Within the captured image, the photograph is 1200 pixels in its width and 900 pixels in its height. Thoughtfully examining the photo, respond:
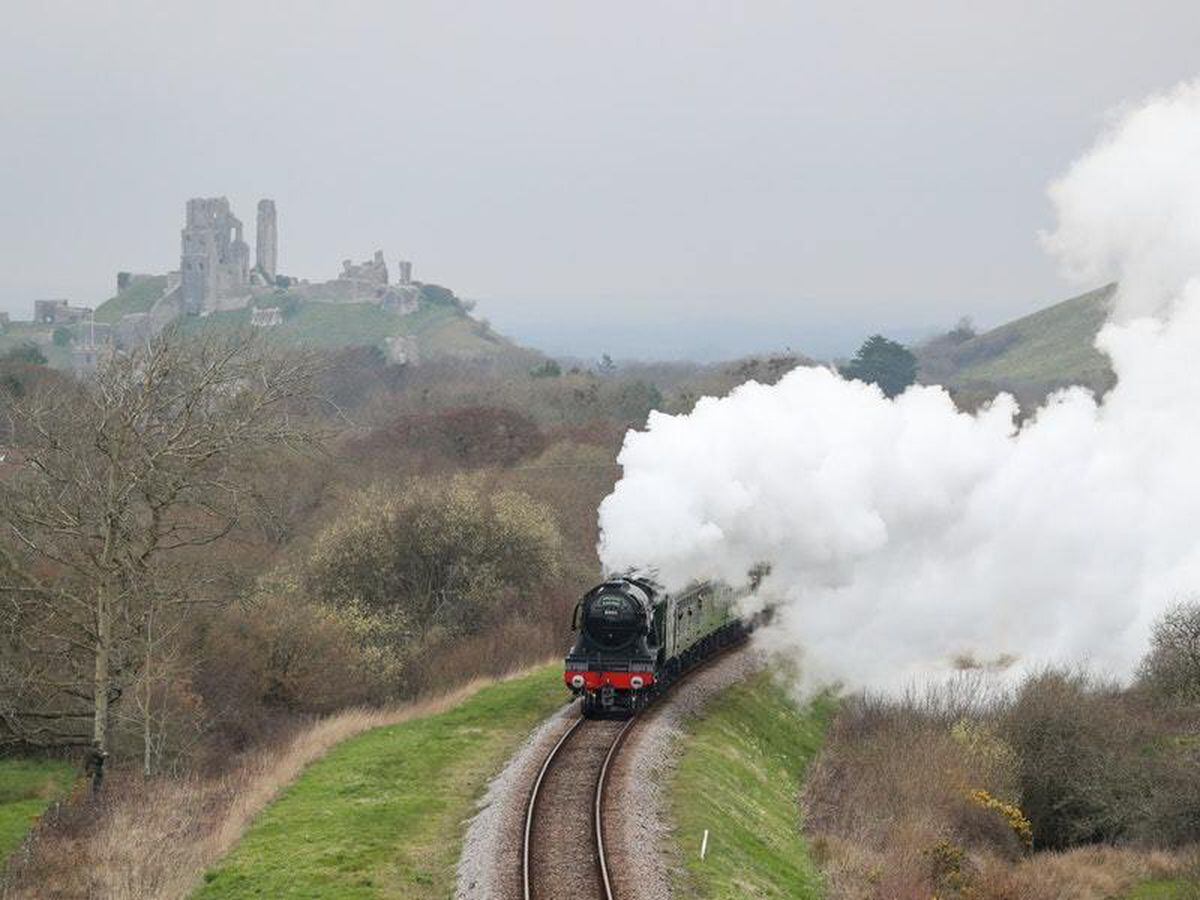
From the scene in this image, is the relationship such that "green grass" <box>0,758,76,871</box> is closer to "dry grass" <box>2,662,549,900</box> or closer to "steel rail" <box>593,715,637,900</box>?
"dry grass" <box>2,662,549,900</box>

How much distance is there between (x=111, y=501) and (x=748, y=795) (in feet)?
54.2

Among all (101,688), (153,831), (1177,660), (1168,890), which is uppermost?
(101,688)

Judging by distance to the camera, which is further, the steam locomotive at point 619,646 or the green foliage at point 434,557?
the green foliage at point 434,557

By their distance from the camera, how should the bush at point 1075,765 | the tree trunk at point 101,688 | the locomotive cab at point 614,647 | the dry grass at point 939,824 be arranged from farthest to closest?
the bush at point 1075,765, the locomotive cab at point 614,647, the tree trunk at point 101,688, the dry grass at point 939,824

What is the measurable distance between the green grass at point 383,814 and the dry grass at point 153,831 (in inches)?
22.1

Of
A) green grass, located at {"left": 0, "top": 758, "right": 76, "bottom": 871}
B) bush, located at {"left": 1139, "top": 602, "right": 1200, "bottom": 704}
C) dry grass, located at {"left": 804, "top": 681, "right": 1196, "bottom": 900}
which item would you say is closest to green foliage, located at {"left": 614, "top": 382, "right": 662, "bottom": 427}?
bush, located at {"left": 1139, "top": 602, "right": 1200, "bottom": 704}

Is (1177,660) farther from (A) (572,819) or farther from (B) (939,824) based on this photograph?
(A) (572,819)

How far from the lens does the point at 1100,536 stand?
2048 inches

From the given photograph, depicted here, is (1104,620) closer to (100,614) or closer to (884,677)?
(884,677)

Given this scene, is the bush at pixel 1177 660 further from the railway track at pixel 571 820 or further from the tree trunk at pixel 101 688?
the tree trunk at pixel 101 688

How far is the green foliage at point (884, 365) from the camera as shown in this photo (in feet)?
575

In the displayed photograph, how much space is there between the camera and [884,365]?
176375 millimetres

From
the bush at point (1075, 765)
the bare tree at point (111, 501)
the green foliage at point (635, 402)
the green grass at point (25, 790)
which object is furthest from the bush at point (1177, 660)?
the green foliage at point (635, 402)

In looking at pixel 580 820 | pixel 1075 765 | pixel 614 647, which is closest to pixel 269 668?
Answer: pixel 614 647
